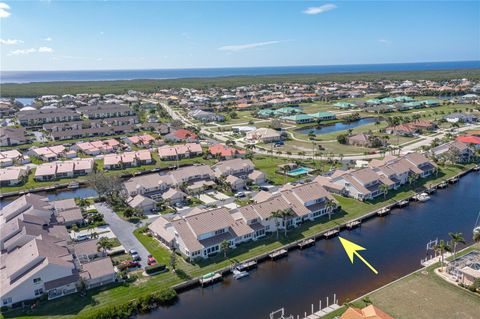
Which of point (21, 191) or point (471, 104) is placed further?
point (471, 104)

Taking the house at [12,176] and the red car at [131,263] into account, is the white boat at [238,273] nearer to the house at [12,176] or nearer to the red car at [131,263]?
the red car at [131,263]

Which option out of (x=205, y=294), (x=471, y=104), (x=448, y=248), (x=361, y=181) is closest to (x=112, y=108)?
(x=361, y=181)

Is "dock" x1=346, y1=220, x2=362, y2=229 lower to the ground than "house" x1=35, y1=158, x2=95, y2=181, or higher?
lower

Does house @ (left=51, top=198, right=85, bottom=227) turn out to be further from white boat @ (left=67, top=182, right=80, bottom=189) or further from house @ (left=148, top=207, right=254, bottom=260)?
white boat @ (left=67, top=182, right=80, bottom=189)

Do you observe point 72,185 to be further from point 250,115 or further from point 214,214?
point 250,115

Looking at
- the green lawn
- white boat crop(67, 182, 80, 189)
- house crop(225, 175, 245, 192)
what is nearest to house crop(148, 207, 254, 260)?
the green lawn

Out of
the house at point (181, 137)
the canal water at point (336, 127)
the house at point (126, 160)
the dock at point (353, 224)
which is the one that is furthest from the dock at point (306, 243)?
the canal water at point (336, 127)
